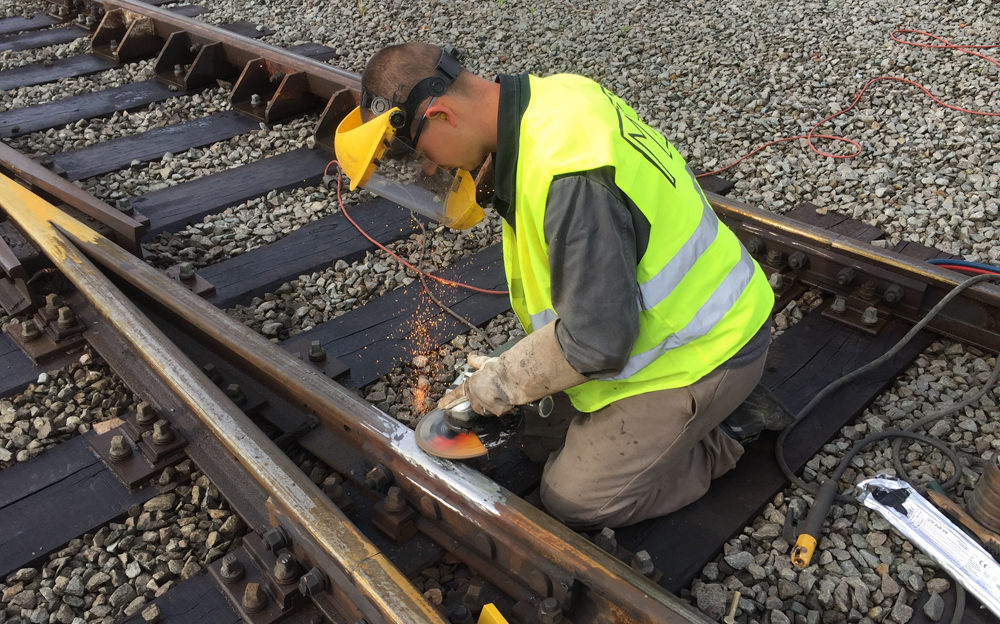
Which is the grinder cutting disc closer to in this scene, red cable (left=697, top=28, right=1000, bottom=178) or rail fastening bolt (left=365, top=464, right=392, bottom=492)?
rail fastening bolt (left=365, top=464, right=392, bottom=492)

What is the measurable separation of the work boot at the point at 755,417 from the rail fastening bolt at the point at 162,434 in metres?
2.11

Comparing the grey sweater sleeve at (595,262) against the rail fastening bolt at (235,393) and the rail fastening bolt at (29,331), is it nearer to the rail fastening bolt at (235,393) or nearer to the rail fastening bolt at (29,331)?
the rail fastening bolt at (235,393)

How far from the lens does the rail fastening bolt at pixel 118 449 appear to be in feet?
10.2

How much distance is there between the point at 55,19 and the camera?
28.5 feet

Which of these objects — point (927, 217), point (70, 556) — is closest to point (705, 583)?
point (70, 556)

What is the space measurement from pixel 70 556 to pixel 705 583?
217 centimetres

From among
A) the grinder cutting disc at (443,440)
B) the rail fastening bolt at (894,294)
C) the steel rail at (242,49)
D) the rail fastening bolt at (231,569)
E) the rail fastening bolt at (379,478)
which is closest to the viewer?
the rail fastening bolt at (231,569)

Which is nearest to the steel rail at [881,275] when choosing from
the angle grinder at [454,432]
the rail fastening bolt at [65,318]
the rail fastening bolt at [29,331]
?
the angle grinder at [454,432]

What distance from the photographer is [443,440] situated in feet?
9.03

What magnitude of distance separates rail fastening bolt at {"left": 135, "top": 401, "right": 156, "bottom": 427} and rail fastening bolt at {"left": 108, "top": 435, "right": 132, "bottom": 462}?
0.33 feet

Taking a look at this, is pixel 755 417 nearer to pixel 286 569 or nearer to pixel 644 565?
pixel 644 565

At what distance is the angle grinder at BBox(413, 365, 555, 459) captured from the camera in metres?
2.72

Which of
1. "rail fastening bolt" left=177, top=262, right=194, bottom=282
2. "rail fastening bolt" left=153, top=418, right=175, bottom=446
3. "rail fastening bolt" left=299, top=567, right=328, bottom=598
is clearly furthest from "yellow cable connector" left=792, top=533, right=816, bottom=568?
"rail fastening bolt" left=177, top=262, right=194, bottom=282

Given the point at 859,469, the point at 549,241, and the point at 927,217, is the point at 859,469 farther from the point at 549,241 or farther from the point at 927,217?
the point at 927,217
